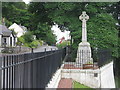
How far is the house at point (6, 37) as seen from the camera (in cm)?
4327

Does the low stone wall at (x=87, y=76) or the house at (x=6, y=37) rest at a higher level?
the house at (x=6, y=37)

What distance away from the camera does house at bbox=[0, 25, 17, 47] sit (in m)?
43.3

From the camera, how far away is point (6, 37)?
46.8 m

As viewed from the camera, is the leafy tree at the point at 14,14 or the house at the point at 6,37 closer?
the house at the point at 6,37

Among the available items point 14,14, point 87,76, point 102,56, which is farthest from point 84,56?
point 14,14

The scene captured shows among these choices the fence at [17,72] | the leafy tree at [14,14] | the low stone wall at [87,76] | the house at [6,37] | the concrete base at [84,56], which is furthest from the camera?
the leafy tree at [14,14]

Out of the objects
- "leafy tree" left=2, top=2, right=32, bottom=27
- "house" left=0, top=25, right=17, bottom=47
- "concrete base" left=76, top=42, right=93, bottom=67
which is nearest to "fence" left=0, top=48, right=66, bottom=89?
"concrete base" left=76, top=42, right=93, bottom=67

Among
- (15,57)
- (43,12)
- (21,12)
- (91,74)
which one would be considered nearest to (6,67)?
(15,57)

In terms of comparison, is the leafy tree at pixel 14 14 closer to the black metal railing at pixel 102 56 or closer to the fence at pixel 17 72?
the black metal railing at pixel 102 56

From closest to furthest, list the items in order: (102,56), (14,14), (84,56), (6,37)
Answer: (102,56), (84,56), (6,37), (14,14)

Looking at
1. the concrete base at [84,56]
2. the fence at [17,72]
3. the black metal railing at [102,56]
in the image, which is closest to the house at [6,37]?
the black metal railing at [102,56]

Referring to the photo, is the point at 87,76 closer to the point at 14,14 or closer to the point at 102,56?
the point at 102,56

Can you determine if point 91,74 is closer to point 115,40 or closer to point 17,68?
point 17,68

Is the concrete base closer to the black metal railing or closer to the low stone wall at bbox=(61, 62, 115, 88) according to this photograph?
the black metal railing
